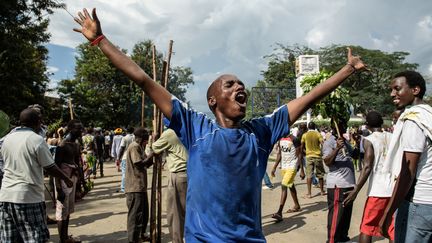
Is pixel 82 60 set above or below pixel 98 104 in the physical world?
above

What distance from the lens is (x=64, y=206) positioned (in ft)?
18.5

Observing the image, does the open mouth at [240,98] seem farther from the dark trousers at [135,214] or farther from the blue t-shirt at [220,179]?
the dark trousers at [135,214]

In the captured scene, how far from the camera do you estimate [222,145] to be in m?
2.17

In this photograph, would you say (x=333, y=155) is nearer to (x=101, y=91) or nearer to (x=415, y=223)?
A: (x=415, y=223)

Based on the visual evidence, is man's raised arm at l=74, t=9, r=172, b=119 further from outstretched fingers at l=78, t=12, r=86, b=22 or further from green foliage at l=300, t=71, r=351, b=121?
green foliage at l=300, t=71, r=351, b=121

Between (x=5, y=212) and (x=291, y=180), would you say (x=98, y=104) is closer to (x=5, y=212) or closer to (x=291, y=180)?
(x=291, y=180)

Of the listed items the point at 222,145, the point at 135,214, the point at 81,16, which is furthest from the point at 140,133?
the point at 222,145

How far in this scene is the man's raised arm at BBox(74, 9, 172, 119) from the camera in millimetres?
2262

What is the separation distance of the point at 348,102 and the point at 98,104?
A: 95.4 ft

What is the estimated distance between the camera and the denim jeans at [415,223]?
9.10 ft

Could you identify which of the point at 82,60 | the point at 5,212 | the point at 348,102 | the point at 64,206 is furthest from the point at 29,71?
the point at 82,60

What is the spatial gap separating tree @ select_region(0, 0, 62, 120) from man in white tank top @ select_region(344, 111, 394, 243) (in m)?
12.4

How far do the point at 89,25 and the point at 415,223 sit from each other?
8.67 feet

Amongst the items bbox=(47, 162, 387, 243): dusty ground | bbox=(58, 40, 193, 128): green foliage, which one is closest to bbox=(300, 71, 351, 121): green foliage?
bbox=(47, 162, 387, 243): dusty ground
